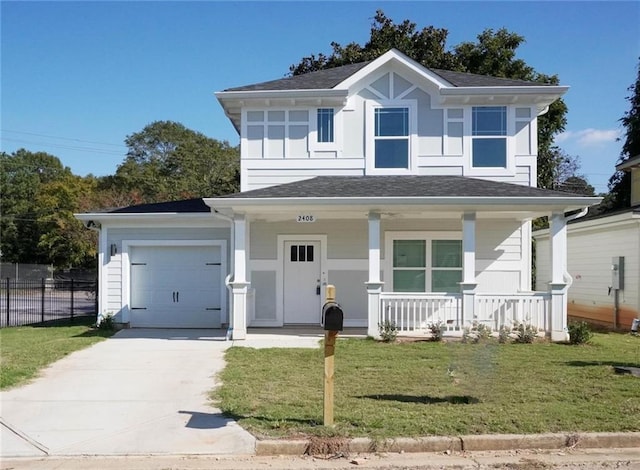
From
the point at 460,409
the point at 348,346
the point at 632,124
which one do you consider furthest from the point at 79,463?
the point at 632,124

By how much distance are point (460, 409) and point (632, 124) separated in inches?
1234

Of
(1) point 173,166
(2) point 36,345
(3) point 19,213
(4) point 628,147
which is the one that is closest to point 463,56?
(4) point 628,147

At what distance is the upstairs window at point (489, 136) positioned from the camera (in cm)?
1464

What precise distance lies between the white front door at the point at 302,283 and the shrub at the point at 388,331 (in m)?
2.82

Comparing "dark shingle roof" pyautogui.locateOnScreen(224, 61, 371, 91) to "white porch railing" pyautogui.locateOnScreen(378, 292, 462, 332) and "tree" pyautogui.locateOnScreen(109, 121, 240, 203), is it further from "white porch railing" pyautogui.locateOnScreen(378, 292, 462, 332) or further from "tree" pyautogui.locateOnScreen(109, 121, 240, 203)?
"tree" pyautogui.locateOnScreen(109, 121, 240, 203)

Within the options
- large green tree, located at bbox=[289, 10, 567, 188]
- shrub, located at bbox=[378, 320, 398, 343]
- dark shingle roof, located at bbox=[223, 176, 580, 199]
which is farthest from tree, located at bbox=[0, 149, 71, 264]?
shrub, located at bbox=[378, 320, 398, 343]

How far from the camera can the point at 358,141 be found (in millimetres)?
14758

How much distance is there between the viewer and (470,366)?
708cm

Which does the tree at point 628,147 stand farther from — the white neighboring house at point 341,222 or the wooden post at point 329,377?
the wooden post at point 329,377

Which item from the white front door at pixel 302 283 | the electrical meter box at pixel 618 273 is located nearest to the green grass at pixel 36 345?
the white front door at pixel 302 283

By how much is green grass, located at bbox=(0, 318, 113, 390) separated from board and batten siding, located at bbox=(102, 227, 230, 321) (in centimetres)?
100

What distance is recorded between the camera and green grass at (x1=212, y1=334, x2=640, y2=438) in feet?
20.0

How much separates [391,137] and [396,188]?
88.2 inches

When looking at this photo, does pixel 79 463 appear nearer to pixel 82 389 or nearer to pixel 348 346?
pixel 82 389
